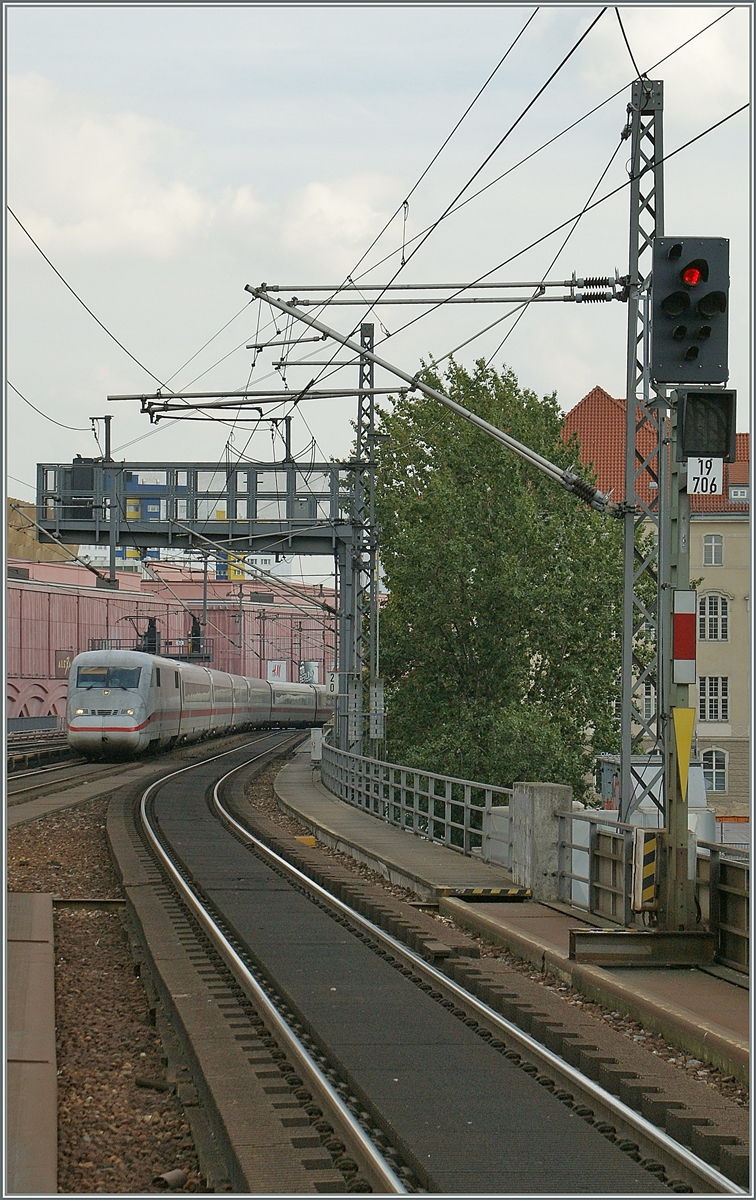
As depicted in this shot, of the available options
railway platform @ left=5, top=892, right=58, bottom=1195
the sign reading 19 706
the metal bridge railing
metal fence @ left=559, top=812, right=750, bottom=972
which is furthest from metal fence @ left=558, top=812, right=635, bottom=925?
railway platform @ left=5, top=892, right=58, bottom=1195

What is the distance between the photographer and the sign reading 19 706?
426 inches

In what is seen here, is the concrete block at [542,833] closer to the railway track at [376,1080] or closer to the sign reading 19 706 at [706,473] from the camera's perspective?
the railway track at [376,1080]

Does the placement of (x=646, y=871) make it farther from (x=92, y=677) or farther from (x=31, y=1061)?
(x=92, y=677)

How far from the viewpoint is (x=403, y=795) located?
22812 millimetres

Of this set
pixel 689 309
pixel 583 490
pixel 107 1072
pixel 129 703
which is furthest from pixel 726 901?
pixel 129 703

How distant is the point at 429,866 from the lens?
58.6 ft

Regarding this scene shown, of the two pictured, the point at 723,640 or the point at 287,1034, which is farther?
the point at 723,640

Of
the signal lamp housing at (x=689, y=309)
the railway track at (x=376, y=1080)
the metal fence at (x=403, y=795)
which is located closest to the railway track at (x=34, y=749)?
the metal fence at (x=403, y=795)

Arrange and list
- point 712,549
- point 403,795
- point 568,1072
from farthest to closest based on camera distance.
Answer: point 712,549 → point 403,795 → point 568,1072

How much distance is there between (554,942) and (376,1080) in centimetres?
486

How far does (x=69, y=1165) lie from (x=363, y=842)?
1407cm

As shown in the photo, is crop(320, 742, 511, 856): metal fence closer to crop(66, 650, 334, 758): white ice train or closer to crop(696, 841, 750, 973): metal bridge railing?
crop(696, 841, 750, 973): metal bridge railing

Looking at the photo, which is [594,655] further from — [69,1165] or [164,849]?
[69,1165]

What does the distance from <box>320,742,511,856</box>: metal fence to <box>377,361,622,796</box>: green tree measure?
8.18ft
